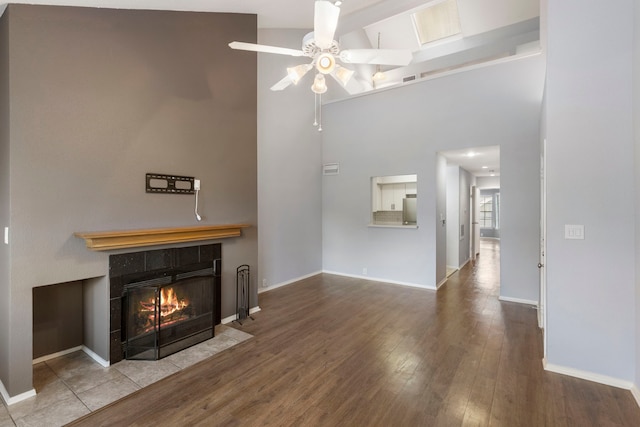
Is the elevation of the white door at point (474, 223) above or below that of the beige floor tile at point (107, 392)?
above

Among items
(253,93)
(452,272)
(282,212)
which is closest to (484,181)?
(452,272)

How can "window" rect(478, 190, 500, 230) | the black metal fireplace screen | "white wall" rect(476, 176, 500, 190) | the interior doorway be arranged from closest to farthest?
the black metal fireplace screen < the interior doorway < "white wall" rect(476, 176, 500, 190) < "window" rect(478, 190, 500, 230)

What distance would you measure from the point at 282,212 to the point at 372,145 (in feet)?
7.07

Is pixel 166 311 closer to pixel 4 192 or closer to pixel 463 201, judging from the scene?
pixel 4 192

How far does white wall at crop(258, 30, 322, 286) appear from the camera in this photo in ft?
16.0

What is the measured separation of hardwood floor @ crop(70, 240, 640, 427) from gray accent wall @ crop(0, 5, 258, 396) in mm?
912

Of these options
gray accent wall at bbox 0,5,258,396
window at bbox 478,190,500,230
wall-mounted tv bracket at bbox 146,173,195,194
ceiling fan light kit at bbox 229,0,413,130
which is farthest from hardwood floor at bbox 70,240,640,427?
window at bbox 478,190,500,230

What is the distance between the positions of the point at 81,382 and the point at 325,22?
3461mm

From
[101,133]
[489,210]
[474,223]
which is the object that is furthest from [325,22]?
[489,210]

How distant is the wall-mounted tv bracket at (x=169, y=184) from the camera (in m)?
2.88

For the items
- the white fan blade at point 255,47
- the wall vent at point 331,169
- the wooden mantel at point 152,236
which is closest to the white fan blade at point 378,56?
the white fan blade at point 255,47

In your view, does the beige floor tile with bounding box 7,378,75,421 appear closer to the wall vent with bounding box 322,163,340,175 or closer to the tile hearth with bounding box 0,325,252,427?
the tile hearth with bounding box 0,325,252,427

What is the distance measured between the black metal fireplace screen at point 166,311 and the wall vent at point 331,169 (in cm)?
358

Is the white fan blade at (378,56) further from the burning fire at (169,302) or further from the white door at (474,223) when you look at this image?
the white door at (474,223)
